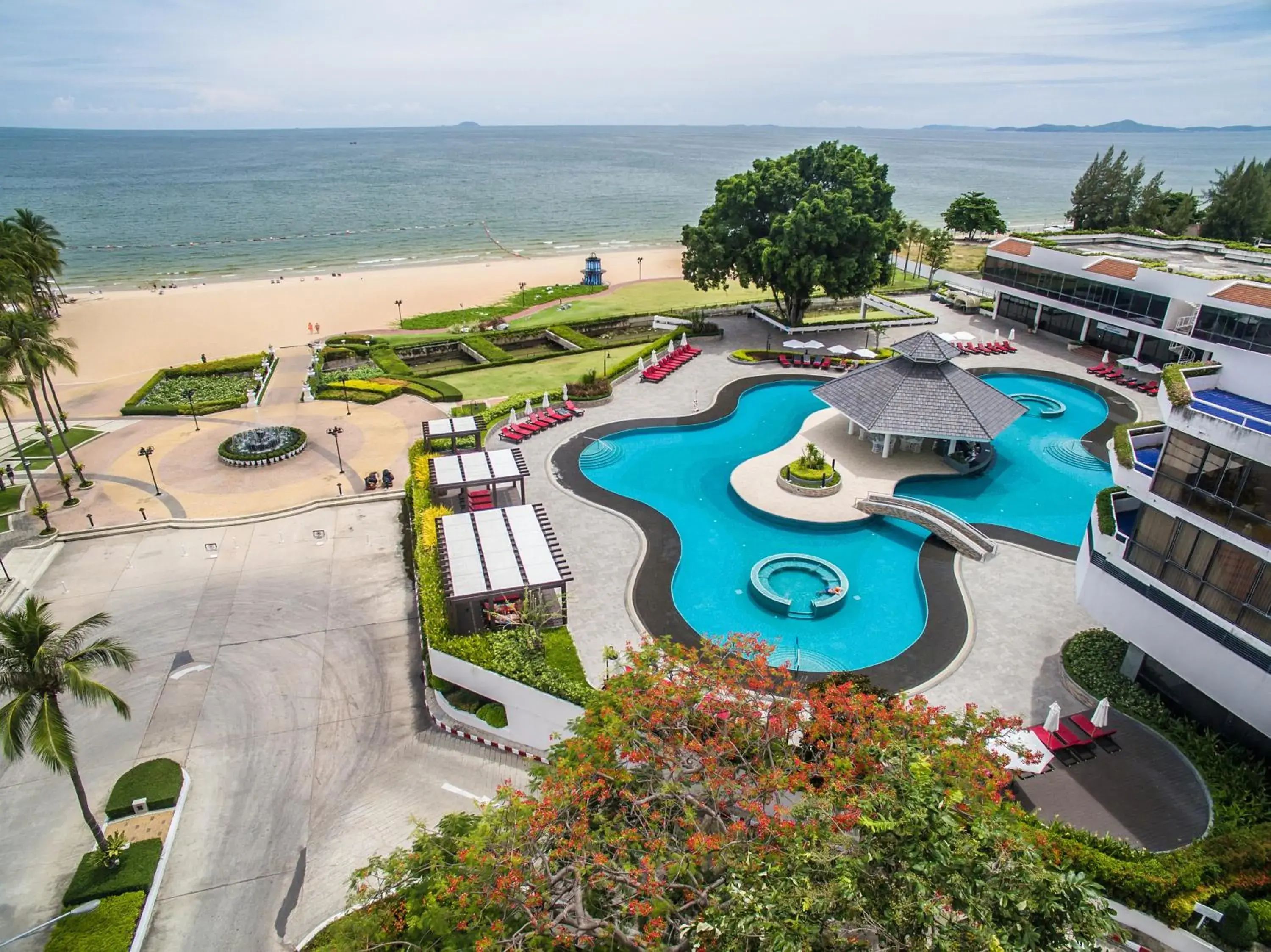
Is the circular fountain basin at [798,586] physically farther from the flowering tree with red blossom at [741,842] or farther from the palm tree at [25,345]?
the palm tree at [25,345]

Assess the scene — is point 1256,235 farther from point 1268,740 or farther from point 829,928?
point 829,928

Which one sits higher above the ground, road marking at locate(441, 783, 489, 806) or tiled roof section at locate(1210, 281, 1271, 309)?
tiled roof section at locate(1210, 281, 1271, 309)

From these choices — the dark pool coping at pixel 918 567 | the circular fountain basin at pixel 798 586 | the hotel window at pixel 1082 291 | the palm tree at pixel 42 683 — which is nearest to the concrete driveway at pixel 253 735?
the palm tree at pixel 42 683

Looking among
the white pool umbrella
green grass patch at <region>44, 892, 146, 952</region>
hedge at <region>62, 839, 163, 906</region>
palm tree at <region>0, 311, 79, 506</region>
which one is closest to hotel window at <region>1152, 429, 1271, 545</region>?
the white pool umbrella

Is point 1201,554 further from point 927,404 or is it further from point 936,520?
point 927,404

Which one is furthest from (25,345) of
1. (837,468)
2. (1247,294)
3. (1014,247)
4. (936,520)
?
(1014,247)

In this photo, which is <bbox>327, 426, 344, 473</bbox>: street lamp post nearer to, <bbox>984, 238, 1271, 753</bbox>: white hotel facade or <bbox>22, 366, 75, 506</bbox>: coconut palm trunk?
<bbox>22, 366, 75, 506</bbox>: coconut palm trunk

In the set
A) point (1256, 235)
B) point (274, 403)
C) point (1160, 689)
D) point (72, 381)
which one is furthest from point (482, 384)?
point (1256, 235)

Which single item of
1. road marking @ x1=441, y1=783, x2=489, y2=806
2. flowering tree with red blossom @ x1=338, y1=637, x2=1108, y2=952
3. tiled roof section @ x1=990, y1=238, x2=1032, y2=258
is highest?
tiled roof section @ x1=990, y1=238, x2=1032, y2=258
